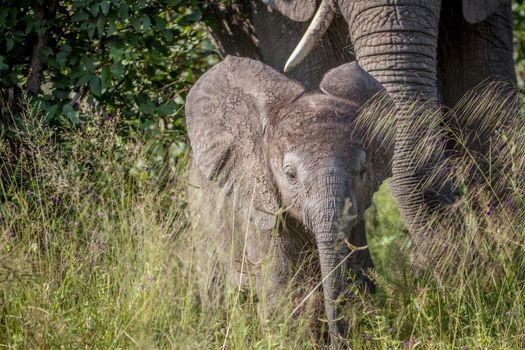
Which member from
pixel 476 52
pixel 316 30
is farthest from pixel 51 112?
pixel 476 52

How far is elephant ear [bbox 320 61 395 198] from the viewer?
482cm

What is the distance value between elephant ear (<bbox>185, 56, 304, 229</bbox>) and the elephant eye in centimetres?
16

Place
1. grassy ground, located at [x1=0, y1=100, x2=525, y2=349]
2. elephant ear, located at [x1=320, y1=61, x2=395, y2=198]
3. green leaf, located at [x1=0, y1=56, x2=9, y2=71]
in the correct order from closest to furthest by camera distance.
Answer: grassy ground, located at [x1=0, y1=100, x2=525, y2=349], elephant ear, located at [x1=320, y1=61, x2=395, y2=198], green leaf, located at [x1=0, y1=56, x2=9, y2=71]

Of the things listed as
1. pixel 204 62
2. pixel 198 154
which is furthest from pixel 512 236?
pixel 204 62

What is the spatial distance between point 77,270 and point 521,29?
454 cm

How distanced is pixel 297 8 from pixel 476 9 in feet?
2.73

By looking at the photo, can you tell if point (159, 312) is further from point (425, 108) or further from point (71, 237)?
point (425, 108)

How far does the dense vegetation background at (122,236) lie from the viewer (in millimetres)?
4465

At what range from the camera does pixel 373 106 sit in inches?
192

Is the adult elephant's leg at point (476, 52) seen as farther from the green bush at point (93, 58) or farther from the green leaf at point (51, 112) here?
the green leaf at point (51, 112)

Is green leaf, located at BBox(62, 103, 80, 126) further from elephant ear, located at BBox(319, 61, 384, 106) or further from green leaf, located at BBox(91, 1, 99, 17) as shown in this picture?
elephant ear, located at BBox(319, 61, 384, 106)

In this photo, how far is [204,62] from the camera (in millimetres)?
7629

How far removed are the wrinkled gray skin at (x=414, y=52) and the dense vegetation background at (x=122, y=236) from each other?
283mm

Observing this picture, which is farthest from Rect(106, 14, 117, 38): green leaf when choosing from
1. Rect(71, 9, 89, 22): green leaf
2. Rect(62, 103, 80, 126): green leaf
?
Rect(62, 103, 80, 126): green leaf
